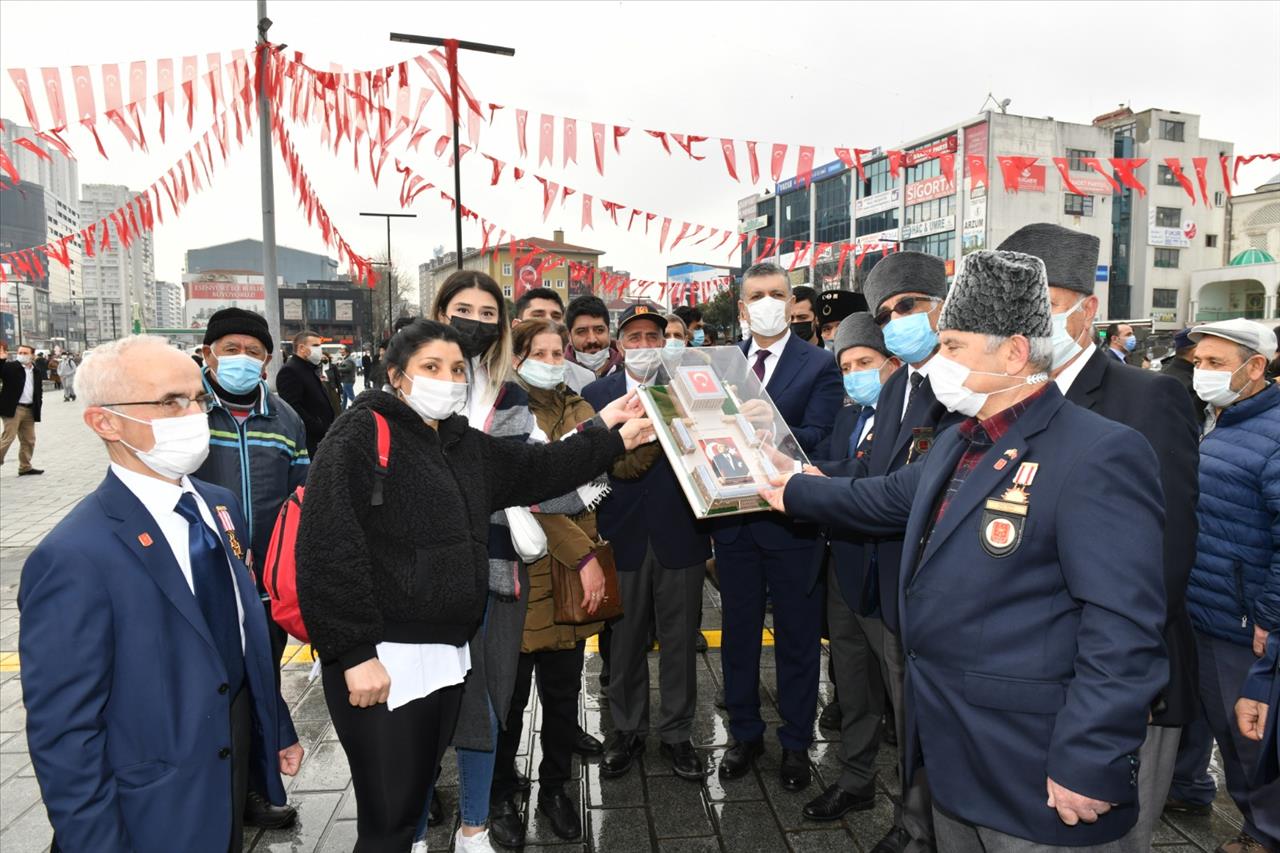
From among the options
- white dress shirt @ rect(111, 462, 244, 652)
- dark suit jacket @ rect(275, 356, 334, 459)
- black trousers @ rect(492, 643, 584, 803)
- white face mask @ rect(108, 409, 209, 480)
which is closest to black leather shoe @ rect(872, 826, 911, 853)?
black trousers @ rect(492, 643, 584, 803)

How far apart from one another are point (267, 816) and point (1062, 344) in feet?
Answer: 12.3

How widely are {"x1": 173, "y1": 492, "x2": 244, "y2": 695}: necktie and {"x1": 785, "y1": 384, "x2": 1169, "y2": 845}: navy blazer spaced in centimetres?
196

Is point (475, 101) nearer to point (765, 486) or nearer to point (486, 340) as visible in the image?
point (486, 340)

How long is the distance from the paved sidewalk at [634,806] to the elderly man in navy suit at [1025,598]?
1.32m

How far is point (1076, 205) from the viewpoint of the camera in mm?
52531

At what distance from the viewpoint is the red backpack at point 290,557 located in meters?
2.36

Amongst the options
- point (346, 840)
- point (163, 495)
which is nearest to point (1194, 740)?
point (346, 840)

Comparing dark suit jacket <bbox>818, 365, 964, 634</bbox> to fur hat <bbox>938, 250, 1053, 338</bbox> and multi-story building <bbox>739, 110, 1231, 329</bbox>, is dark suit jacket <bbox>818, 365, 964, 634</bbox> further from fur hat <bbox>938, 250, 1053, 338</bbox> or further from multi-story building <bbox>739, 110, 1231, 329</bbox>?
multi-story building <bbox>739, 110, 1231, 329</bbox>

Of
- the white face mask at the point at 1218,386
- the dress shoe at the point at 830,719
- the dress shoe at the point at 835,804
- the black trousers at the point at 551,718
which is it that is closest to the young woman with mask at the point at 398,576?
the black trousers at the point at 551,718

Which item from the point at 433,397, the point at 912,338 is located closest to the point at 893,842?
the point at 912,338

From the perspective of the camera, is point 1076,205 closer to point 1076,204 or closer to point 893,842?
point 1076,204

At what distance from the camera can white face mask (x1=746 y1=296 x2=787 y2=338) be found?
4.04 m

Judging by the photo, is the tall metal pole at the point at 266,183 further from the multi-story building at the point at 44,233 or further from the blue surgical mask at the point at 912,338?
the multi-story building at the point at 44,233

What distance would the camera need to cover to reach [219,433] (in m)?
3.52
